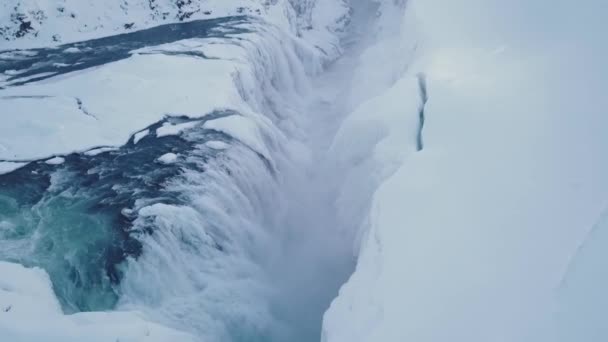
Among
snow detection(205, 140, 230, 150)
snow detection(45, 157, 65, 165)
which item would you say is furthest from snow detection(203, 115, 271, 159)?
snow detection(45, 157, 65, 165)

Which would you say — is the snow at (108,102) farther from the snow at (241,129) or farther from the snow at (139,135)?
the snow at (241,129)

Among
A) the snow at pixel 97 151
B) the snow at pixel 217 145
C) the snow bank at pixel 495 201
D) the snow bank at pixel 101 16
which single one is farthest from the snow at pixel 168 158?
the snow bank at pixel 101 16

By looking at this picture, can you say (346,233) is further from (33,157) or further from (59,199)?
(33,157)

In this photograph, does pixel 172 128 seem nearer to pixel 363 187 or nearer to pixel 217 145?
pixel 217 145

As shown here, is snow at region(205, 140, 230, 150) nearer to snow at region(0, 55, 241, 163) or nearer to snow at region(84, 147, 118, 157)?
snow at region(0, 55, 241, 163)

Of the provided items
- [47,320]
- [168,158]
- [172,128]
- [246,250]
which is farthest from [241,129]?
[47,320]

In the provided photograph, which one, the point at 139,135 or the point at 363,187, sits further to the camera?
the point at 139,135

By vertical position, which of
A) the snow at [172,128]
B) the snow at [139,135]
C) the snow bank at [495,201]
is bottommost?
the snow at [172,128]

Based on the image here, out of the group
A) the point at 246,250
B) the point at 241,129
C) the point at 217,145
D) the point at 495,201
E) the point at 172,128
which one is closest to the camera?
the point at 495,201
